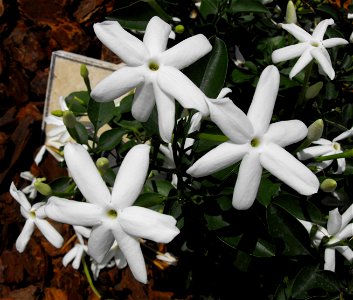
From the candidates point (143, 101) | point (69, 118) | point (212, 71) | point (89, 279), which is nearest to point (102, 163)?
point (69, 118)

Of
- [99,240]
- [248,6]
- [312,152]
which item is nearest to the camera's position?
[99,240]

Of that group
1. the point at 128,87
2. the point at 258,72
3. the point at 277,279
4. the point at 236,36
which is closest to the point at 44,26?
the point at 236,36

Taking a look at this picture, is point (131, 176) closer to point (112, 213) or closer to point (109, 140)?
point (112, 213)

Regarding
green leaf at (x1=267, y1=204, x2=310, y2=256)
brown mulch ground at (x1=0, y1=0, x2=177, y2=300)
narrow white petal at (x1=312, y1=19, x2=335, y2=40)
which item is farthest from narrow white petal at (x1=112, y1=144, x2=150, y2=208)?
brown mulch ground at (x1=0, y1=0, x2=177, y2=300)

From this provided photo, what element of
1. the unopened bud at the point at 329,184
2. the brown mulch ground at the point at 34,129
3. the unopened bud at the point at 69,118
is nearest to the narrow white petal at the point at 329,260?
the unopened bud at the point at 329,184

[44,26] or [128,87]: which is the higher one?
[128,87]

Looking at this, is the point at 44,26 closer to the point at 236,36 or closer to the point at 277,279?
the point at 236,36

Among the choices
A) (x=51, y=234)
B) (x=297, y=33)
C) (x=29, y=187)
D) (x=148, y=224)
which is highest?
(x=297, y=33)
